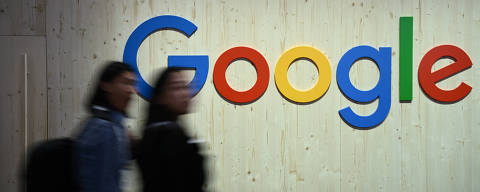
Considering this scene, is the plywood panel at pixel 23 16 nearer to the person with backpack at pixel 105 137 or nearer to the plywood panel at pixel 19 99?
the plywood panel at pixel 19 99

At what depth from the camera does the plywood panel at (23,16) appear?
3.43 m

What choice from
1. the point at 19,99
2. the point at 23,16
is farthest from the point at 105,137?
the point at 23,16

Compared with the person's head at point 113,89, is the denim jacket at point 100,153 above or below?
below

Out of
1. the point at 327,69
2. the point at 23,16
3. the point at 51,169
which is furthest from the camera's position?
the point at 327,69

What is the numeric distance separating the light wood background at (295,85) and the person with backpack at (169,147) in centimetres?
161

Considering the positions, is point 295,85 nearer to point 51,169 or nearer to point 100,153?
point 100,153

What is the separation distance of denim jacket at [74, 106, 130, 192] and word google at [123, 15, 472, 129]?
1762mm

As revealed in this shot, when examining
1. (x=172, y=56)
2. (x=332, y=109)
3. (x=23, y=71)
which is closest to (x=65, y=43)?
(x=23, y=71)

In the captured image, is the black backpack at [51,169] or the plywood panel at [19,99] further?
the plywood panel at [19,99]

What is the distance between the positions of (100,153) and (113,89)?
30 cm

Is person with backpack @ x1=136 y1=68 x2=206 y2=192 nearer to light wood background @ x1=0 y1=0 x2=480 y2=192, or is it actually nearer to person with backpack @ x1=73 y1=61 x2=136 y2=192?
person with backpack @ x1=73 y1=61 x2=136 y2=192

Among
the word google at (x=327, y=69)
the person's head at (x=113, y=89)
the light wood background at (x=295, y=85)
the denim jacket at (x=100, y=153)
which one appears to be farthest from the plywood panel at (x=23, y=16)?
the denim jacket at (x=100, y=153)

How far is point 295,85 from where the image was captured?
3656mm

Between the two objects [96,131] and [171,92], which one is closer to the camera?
[96,131]
